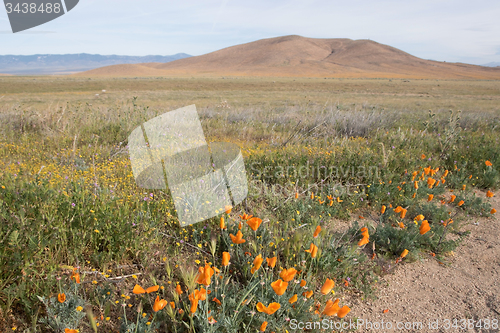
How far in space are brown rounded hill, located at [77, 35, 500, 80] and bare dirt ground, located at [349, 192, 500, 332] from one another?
87.8m

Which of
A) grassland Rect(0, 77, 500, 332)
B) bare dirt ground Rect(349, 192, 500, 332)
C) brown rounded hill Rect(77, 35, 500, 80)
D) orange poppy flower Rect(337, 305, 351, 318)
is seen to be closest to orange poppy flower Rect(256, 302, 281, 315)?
grassland Rect(0, 77, 500, 332)

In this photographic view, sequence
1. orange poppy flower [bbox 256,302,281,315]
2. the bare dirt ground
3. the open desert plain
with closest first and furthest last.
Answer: orange poppy flower [bbox 256,302,281,315]
the open desert plain
the bare dirt ground

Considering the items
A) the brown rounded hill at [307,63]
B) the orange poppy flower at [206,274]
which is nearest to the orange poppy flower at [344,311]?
the orange poppy flower at [206,274]

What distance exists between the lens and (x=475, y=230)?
318 centimetres

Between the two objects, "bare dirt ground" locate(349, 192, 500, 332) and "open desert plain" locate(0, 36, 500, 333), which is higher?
"open desert plain" locate(0, 36, 500, 333)

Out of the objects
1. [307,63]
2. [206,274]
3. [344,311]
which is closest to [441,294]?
[344,311]

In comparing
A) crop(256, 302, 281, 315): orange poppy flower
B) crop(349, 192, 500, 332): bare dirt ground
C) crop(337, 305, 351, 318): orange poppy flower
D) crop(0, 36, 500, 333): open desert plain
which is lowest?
crop(349, 192, 500, 332): bare dirt ground

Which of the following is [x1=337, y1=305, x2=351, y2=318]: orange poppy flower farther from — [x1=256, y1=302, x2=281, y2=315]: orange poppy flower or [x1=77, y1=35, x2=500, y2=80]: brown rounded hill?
[x1=77, y1=35, x2=500, y2=80]: brown rounded hill

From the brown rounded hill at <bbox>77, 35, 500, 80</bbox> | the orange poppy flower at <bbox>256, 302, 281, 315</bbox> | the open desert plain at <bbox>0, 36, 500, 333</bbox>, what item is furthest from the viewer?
the brown rounded hill at <bbox>77, 35, 500, 80</bbox>

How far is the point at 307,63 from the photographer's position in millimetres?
102188

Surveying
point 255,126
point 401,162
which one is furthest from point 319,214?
point 255,126

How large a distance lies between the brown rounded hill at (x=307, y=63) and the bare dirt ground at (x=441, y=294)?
8784 centimetres

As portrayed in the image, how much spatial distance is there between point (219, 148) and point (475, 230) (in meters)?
3.39

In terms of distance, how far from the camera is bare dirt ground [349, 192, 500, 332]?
197 cm
